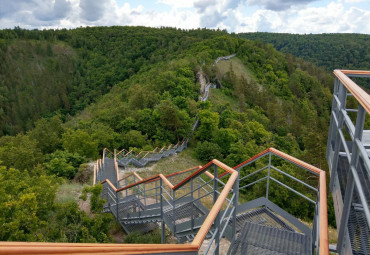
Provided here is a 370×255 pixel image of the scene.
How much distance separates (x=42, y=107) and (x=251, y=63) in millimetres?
61861

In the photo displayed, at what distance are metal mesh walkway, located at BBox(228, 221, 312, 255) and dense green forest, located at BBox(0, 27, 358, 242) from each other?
464 centimetres

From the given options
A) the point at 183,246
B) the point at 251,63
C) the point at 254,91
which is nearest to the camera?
the point at 183,246

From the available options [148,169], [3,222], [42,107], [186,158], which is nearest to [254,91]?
[186,158]

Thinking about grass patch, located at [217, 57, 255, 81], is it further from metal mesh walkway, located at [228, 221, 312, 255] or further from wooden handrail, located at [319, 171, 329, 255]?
wooden handrail, located at [319, 171, 329, 255]

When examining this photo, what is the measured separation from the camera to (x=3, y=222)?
278 inches

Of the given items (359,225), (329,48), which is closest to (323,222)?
(359,225)

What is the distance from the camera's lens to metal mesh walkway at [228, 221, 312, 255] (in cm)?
413

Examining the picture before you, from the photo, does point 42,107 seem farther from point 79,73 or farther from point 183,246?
point 183,246

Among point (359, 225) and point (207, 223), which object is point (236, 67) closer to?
point (359, 225)

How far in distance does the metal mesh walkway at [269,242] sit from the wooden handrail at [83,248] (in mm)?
2299

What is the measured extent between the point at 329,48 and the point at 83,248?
15219 cm

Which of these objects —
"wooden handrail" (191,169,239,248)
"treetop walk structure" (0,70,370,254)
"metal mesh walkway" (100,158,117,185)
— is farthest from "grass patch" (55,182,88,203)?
"wooden handrail" (191,169,239,248)

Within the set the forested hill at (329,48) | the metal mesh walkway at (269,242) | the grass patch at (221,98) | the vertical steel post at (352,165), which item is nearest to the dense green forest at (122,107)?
the grass patch at (221,98)

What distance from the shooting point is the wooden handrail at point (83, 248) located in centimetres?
125
